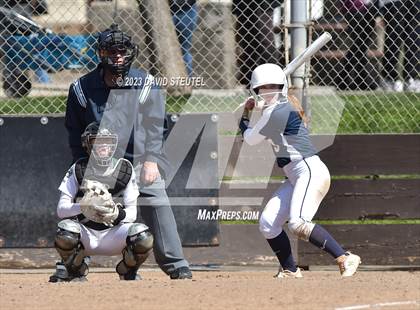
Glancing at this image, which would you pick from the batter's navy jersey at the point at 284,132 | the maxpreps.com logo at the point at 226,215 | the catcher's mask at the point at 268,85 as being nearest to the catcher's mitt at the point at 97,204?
the batter's navy jersey at the point at 284,132

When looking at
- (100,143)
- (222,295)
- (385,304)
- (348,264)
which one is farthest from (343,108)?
(385,304)

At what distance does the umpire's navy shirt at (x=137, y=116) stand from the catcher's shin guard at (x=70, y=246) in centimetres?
65

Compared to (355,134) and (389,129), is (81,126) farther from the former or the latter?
(389,129)

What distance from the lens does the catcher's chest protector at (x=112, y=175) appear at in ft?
24.9

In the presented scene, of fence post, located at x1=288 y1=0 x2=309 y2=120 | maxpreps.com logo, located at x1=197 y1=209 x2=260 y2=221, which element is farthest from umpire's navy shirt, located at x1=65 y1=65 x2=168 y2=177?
fence post, located at x1=288 y1=0 x2=309 y2=120

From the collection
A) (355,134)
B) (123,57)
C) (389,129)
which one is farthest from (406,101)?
(123,57)

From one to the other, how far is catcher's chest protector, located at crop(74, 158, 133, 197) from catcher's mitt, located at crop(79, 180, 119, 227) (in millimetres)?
94

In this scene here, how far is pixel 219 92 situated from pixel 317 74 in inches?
39.2

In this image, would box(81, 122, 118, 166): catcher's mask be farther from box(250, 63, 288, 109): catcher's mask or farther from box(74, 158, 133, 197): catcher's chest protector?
box(250, 63, 288, 109): catcher's mask

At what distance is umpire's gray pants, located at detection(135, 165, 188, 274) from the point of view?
7945 mm

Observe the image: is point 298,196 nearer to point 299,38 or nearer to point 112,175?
point 112,175

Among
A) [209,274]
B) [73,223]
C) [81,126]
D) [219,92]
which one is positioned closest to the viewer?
[73,223]

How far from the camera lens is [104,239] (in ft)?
24.9

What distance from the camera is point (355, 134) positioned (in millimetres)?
9250
